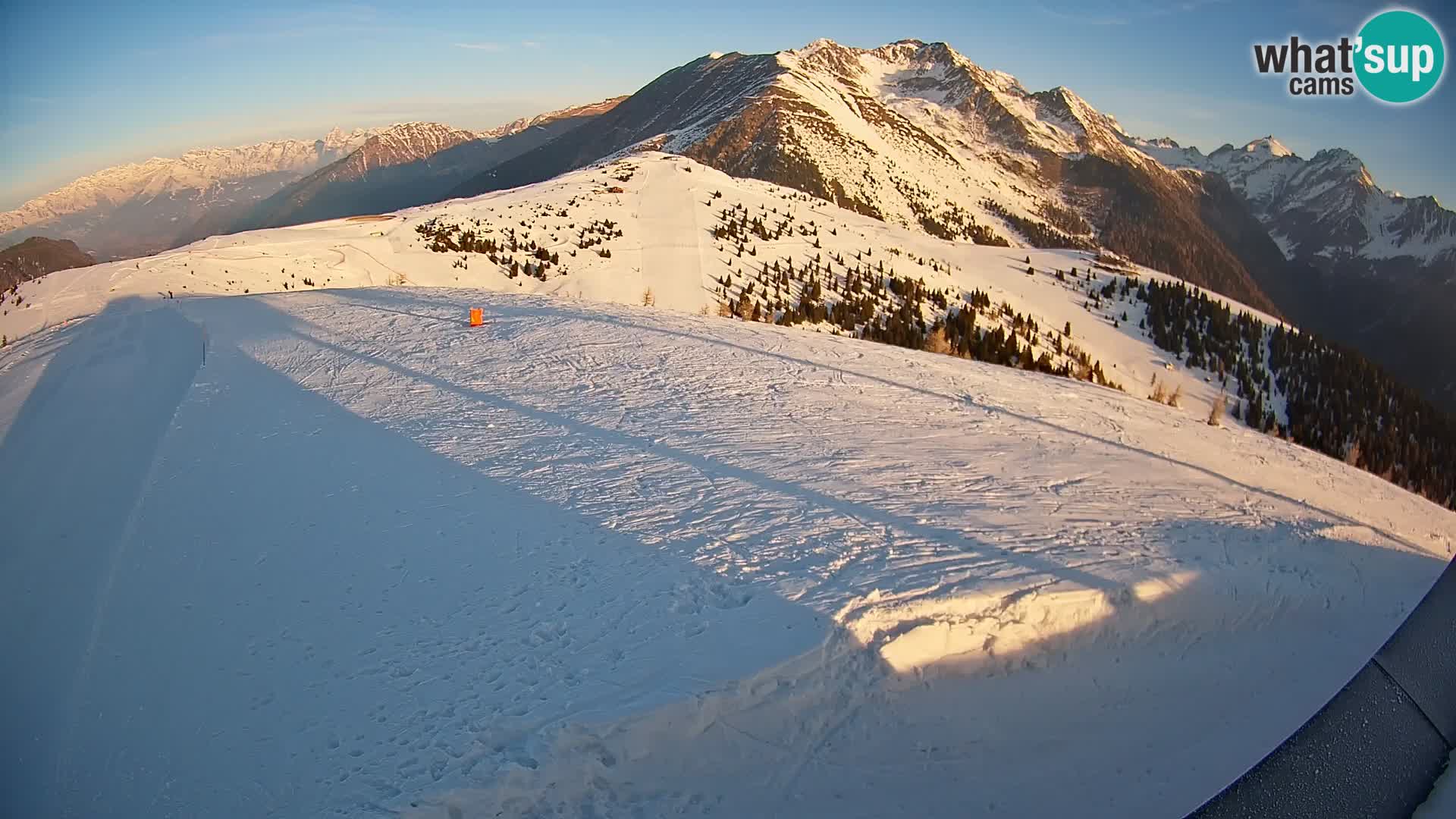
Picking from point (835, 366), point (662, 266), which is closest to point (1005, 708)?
point (835, 366)

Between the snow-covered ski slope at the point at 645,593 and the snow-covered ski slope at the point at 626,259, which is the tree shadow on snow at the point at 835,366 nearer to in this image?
the snow-covered ski slope at the point at 645,593

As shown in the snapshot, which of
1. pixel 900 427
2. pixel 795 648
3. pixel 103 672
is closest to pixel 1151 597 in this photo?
pixel 795 648

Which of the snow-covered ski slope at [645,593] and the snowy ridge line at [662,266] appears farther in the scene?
the snowy ridge line at [662,266]

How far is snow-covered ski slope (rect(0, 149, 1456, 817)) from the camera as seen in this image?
371cm

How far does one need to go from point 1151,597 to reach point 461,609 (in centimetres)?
498

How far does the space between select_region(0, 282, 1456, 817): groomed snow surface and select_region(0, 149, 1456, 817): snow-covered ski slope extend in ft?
0.08

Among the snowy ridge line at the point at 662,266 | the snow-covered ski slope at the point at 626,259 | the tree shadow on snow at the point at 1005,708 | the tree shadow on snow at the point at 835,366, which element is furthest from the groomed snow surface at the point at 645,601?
the snow-covered ski slope at the point at 626,259

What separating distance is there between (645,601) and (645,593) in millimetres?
90

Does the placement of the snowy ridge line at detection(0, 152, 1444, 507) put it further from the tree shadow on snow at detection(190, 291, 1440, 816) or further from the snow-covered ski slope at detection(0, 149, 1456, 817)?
the tree shadow on snow at detection(190, 291, 1440, 816)

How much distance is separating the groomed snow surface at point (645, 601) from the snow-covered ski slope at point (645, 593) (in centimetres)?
Answer: 2

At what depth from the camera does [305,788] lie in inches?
136

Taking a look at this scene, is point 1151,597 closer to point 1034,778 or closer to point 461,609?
point 1034,778

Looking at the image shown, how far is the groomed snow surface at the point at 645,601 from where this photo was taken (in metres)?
3.70

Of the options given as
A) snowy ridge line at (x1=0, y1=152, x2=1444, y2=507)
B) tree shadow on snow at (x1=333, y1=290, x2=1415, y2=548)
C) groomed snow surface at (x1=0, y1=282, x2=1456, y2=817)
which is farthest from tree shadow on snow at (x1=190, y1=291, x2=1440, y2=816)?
snowy ridge line at (x1=0, y1=152, x2=1444, y2=507)
